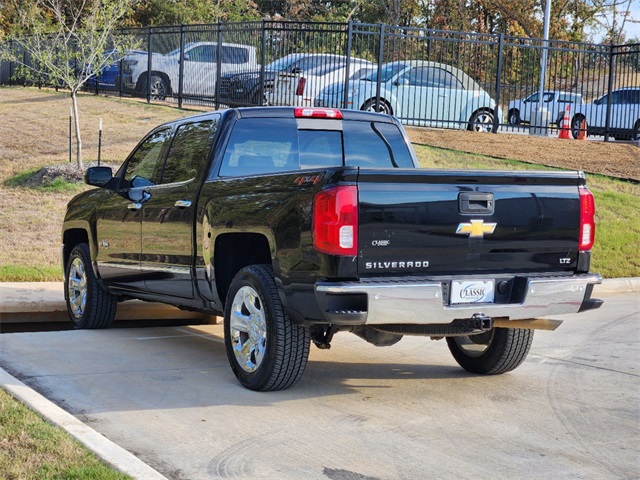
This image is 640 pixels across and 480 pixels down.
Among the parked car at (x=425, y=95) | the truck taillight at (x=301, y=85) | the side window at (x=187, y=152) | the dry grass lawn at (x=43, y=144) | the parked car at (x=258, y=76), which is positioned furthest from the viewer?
the parked car at (x=258, y=76)

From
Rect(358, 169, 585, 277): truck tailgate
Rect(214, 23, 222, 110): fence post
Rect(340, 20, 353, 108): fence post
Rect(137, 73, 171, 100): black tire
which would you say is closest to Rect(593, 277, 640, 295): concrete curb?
Rect(358, 169, 585, 277): truck tailgate

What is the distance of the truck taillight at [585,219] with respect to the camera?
6.48 metres

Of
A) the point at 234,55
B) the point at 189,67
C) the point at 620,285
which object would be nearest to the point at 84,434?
the point at 620,285

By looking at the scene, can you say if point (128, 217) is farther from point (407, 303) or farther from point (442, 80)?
point (442, 80)

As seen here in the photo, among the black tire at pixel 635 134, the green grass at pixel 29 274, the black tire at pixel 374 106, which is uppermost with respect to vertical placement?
the black tire at pixel 374 106

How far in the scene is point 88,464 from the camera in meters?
4.70

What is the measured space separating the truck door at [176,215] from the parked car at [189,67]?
14129 mm

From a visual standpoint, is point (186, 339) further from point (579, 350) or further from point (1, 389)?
point (579, 350)

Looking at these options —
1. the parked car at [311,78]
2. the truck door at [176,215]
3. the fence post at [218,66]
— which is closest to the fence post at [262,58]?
the parked car at [311,78]

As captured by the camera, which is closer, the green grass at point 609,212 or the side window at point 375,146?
the side window at point 375,146

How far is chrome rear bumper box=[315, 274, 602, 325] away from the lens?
5.75 meters

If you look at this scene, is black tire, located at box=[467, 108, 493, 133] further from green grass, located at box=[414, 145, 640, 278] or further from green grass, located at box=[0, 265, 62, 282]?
green grass, located at box=[0, 265, 62, 282]

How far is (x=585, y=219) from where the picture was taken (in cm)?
651

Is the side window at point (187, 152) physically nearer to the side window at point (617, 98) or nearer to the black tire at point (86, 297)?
the black tire at point (86, 297)
